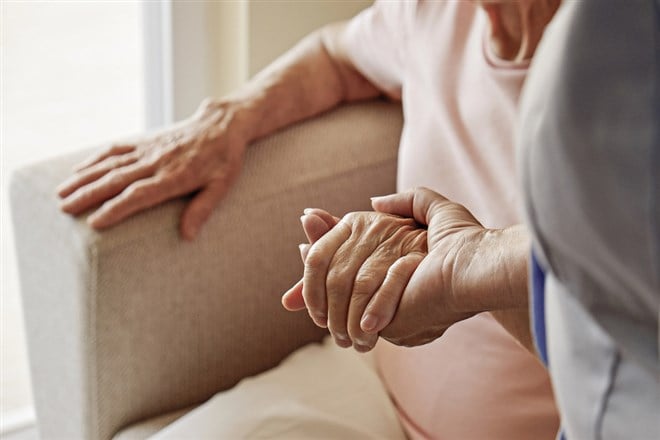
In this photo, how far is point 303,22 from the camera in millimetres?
1597

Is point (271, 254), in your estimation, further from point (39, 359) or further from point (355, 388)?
point (39, 359)

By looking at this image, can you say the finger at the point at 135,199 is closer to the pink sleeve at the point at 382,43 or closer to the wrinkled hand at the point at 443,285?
the pink sleeve at the point at 382,43

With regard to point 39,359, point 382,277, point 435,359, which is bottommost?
point 39,359

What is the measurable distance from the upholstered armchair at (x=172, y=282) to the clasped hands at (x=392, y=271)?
36cm

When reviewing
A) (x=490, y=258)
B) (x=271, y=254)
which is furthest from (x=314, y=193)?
(x=490, y=258)

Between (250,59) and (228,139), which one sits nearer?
(228,139)

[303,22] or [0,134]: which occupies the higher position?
[303,22]

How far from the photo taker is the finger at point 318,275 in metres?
A: 0.83

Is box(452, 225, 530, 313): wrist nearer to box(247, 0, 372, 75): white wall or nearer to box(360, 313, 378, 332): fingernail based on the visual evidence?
box(360, 313, 378, 332): fingernail

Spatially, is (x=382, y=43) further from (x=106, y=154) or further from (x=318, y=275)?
(x=318, y=275)

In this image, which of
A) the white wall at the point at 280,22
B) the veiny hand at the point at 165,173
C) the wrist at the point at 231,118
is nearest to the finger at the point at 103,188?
the veiny hand at the point at 165,173

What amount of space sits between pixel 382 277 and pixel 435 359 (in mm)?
399

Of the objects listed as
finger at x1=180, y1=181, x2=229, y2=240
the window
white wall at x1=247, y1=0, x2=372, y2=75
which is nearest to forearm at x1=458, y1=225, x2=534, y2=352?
finger at x1=180, y1=181, x2=229, y2=240

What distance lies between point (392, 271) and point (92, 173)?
0.59 meters
